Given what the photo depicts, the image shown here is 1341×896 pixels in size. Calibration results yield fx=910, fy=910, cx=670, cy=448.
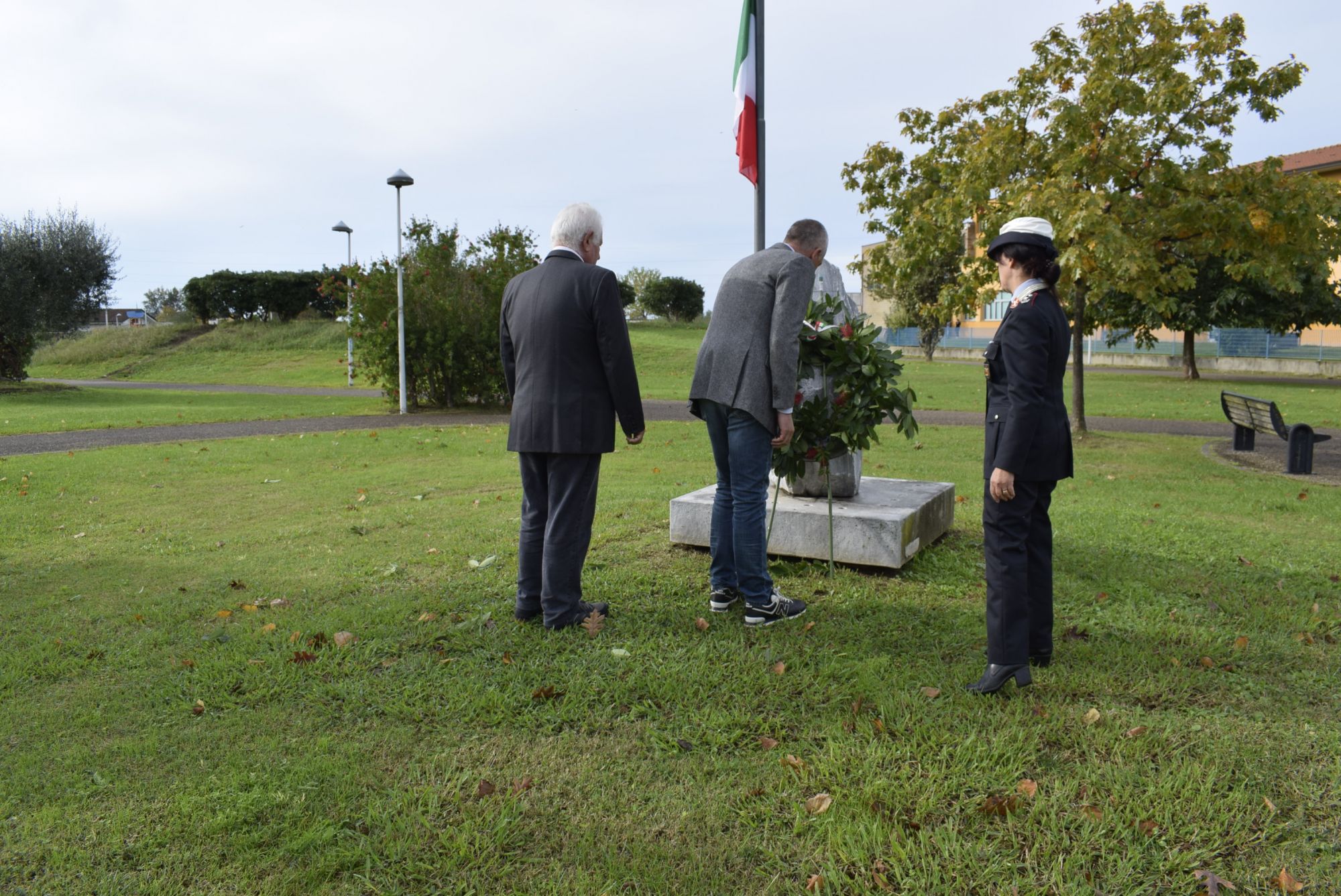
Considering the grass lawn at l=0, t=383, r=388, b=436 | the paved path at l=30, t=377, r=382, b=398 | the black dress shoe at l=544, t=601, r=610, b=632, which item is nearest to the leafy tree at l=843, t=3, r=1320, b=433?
the black dress shoe at l=544, t=601, r=610, b=632

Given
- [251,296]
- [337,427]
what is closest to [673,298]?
[251,296]

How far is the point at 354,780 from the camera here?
3084 millimetres

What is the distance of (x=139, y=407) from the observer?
20.2 metres

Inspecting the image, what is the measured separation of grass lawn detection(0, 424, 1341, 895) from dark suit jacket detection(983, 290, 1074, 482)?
98 cm

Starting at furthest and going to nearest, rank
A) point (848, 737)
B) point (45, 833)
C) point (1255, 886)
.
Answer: point (848, 737) < point (45, 833) < point (1255, 886)

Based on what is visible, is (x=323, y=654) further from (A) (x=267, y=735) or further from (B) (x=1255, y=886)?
(B) (x=1255, y=886)

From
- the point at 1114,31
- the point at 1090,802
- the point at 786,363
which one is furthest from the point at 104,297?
the point at 1090,802

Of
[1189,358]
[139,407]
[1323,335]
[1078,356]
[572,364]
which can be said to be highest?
[1323,335]

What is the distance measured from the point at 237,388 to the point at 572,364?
2688cm

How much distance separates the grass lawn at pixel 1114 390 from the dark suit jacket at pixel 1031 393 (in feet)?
32.1

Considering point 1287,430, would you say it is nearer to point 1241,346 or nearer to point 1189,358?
point 1189,358

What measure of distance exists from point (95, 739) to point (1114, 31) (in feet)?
43.8

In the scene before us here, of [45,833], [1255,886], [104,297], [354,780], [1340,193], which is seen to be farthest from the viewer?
[104,297]

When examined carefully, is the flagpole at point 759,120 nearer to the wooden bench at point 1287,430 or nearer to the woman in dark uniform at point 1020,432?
the woman in dark uniform at point 1020,432
